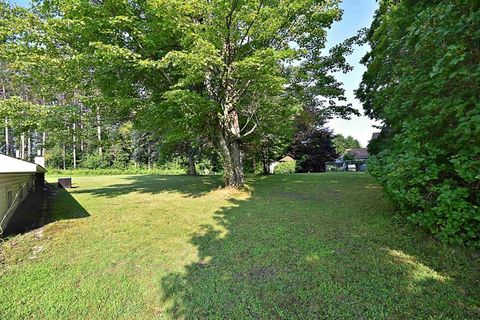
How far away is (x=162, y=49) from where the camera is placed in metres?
8.41

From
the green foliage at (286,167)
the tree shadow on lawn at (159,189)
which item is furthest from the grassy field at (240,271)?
the green foliage at (286,167)

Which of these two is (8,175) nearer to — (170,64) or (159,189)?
(170,64)

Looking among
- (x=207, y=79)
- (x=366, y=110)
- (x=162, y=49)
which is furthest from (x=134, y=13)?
(x=366, y=110)

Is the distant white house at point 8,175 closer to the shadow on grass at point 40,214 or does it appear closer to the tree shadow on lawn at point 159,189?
the shadow on grass at point 40,214

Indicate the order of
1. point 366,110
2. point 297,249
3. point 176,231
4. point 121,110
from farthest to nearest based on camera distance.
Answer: point 366,110 → point 121,110 → point 176,231 → point 297,249

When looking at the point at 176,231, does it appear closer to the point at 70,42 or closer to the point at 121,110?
the point at 121,110

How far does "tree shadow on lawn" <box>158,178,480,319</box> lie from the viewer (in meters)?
2.45

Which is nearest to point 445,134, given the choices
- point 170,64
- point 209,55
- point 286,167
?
point 209,55

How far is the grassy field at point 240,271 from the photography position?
250 centimetres

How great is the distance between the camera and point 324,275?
3010mm

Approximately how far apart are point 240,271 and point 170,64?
728cm

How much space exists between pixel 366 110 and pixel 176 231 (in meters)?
12.8

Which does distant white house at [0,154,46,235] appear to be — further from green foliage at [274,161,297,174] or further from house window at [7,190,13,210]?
green foliage at [274,161,297,174]

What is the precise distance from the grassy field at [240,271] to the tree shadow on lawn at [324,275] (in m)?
0.01
